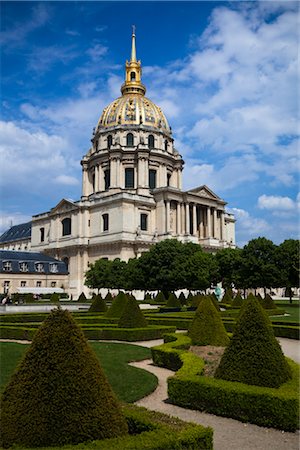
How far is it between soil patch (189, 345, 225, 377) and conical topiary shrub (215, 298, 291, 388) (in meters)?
1.69

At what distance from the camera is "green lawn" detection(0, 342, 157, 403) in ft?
33.5

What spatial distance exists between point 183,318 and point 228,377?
17.0 meters

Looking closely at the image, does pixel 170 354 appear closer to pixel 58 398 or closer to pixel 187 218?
pixel 58 398

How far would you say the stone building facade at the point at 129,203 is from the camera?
73188 mm

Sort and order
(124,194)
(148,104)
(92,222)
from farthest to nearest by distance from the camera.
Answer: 1. (148,104)
2. (92,222)
3. (124,194)

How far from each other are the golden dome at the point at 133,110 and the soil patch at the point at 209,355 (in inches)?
2872

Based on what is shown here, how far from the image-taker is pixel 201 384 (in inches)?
353

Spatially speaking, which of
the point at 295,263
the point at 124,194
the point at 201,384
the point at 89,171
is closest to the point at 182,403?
the point at 201,384

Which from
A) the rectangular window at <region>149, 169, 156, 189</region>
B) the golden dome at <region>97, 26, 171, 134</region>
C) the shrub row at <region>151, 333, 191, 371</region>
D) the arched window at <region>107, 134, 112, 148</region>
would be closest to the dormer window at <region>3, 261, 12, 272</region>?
the rectangular window at <region>149, 169, 156, 189</region>

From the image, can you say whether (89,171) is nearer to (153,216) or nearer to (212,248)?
(153,216)

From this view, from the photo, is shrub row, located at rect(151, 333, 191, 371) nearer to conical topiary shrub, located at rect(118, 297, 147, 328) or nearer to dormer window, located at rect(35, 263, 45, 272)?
conical topiary shrub, located at rect(118, 297, 147, 328)

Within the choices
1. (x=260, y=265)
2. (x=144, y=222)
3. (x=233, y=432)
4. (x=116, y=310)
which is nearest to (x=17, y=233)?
(x=144, y=222)

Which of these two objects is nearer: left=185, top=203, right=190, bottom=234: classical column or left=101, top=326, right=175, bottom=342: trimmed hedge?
left=101, top=326, right=175, bottom=342: trimmed hedge

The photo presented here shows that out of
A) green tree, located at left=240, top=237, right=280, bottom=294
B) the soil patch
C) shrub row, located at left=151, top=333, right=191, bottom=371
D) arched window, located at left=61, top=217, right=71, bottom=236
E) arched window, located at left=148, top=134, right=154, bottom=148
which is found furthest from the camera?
arched window, located at left=148, top=134, right=154, bottom=148
